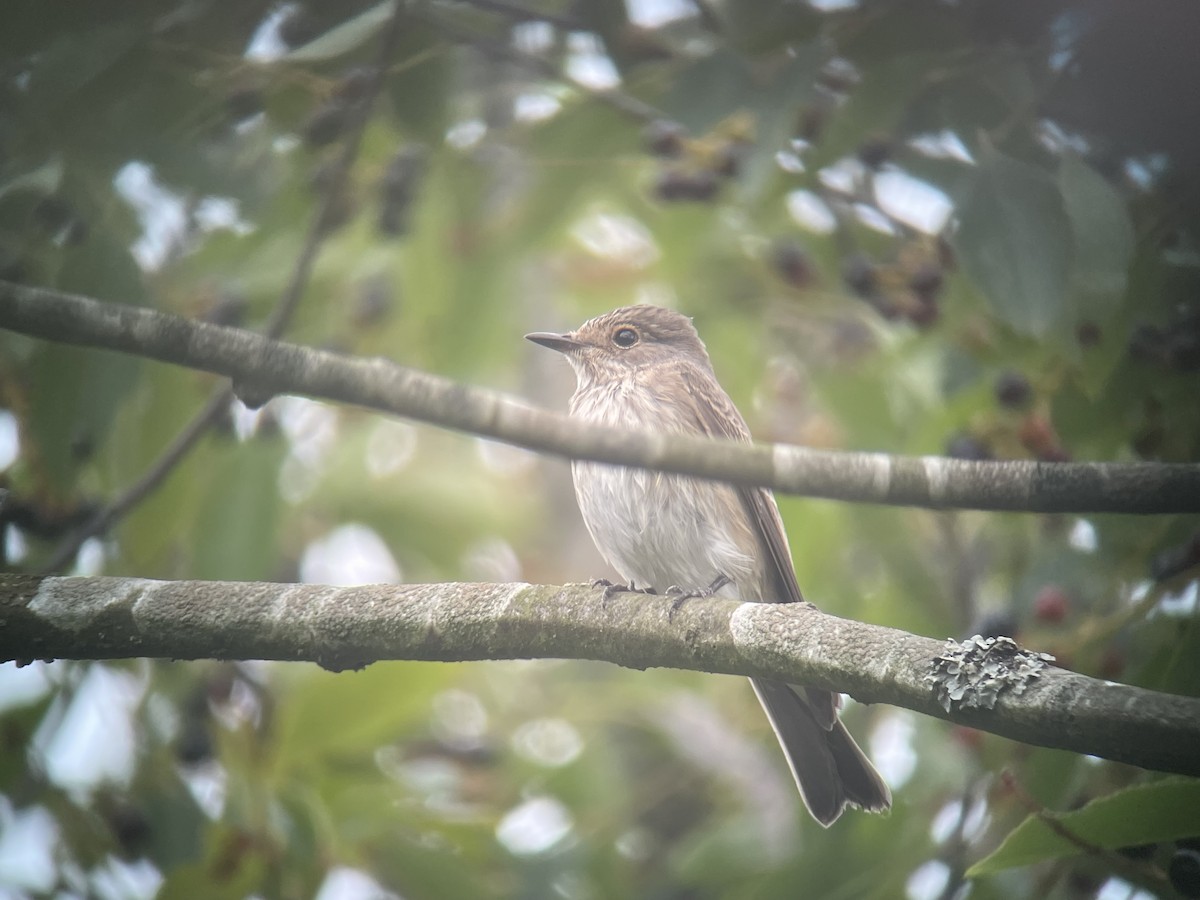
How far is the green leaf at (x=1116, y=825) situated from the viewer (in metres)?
2.89

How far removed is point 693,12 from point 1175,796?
3.44 m

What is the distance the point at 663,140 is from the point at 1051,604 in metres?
2.41

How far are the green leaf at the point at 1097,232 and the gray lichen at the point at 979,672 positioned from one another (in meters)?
1.32

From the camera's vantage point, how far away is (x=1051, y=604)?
4.47m

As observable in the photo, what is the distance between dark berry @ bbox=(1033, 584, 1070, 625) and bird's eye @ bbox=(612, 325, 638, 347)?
85.3 inches

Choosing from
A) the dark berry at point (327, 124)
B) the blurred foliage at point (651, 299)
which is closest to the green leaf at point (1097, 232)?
the blurred foliage at point (651, 299)

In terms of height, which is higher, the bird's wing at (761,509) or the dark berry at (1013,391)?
the dark berry at (1013,391)

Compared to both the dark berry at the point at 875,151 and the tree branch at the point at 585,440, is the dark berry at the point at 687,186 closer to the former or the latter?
the dark berry at the point at 875,151

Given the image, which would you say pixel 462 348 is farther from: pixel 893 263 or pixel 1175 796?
pixel 1175 796

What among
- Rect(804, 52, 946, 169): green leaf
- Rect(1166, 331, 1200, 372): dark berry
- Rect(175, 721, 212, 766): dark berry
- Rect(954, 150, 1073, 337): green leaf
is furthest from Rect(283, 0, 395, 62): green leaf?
Rect(175, 721, 212, 766): dark berry

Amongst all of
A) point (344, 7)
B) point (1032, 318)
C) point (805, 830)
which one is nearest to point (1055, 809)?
point (805, 830)

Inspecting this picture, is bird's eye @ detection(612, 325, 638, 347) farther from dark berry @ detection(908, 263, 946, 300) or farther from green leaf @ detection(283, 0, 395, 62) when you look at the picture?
green leaf @ detection(283, 0, 395, 62)

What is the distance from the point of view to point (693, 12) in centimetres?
497

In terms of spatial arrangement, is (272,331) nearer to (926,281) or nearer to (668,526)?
(668,526)
